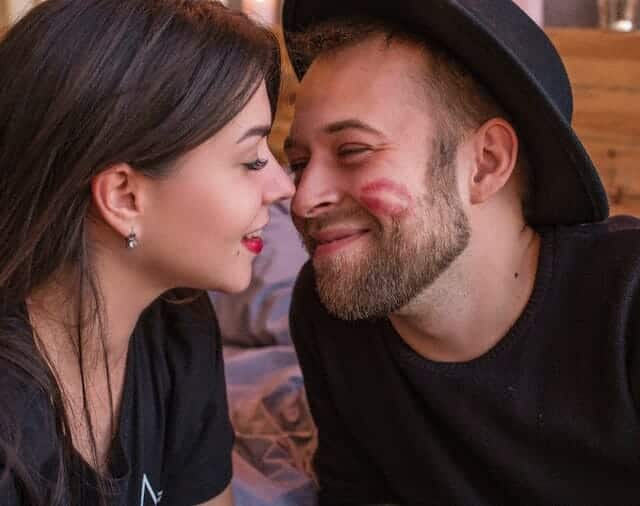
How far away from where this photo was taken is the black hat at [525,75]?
1044 mm

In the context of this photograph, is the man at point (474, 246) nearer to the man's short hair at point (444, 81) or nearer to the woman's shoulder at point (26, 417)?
the man's short hair at point (444, 81)

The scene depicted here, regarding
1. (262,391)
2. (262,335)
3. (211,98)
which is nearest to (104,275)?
(211,98)

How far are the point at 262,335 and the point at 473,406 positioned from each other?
69 centimetres

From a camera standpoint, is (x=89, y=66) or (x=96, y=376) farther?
(x=96, y=376)

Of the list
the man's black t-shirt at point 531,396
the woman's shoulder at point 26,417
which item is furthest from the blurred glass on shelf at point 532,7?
the woman's shoulder at point 26,417

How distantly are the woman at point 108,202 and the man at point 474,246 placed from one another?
0.10 meters

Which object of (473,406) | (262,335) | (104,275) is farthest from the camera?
(262,335)

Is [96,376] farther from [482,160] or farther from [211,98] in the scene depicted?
[482,160]

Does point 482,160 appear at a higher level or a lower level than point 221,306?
higher

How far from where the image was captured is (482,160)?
1.17m

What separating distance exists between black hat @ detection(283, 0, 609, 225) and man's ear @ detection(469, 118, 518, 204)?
0.06 feet

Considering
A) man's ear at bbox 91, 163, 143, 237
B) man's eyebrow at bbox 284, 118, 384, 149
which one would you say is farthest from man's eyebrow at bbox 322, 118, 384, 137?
man's ear at bbox 91, 163, 143, 237

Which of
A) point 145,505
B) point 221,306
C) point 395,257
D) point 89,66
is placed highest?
point 89,66

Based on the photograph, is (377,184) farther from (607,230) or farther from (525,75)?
(607,230)
